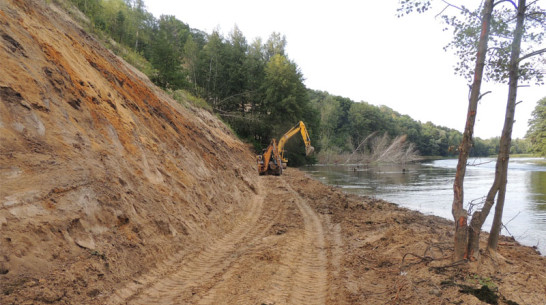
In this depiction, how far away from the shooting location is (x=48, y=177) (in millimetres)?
4312

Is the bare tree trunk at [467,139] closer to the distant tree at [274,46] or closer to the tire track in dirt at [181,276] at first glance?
the tire track in dirt at [181,276]

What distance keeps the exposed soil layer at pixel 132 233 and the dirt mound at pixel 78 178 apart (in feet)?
0.07

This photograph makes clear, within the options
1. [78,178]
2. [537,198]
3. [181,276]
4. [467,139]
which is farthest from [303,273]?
[537,198]

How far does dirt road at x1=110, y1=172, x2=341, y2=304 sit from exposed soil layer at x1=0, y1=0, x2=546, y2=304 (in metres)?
0.03

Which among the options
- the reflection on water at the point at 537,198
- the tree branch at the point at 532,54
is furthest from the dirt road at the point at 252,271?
the reflection on water at the point at 537,198

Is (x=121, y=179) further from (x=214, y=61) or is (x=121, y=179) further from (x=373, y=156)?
(x=373, y=156)

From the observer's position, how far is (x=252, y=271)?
5.01 m

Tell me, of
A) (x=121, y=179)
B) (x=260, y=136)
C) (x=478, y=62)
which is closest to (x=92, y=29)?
(x=121, y=179)

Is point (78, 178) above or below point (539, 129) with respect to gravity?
below

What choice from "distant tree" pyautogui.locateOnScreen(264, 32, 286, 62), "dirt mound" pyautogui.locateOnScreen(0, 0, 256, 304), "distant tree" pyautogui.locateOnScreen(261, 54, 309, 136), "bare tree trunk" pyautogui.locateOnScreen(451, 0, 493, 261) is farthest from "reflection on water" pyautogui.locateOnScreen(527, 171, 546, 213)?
"distant tree" pyautogui.locateOnScreen(264, 32, 286, 62)

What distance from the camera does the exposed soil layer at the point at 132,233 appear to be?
3756mm

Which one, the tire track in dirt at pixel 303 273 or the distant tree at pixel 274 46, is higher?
the distant tree at pixel 274 46

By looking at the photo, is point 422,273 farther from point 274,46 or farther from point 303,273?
point 274,46

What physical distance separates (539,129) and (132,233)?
52120mm
